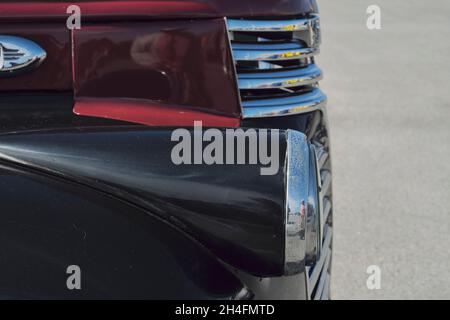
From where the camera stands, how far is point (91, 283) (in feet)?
4.02

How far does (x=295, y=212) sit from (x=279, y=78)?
877 millimetres

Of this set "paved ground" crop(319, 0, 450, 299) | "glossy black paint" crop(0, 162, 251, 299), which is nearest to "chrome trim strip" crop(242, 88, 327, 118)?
"glossy black paint" crop(0, 162, 251, 299)

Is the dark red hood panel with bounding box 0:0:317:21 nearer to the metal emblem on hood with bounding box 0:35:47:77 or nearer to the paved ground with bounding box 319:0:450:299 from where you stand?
the metal emblem on hood with bounding box 0:35:47:77

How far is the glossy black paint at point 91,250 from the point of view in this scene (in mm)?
1221

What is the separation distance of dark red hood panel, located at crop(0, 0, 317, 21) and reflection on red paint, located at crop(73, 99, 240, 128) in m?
0.24

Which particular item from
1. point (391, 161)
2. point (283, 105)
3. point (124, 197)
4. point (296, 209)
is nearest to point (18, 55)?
point (124, 197)

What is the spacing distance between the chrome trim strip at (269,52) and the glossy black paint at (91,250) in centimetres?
78

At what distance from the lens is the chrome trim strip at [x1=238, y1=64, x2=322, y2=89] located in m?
2.02

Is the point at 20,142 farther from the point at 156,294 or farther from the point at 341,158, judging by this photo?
the point at 341,158

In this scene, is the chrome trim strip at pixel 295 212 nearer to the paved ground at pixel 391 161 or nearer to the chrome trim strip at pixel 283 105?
the chrome trim strip at pixel 283 105

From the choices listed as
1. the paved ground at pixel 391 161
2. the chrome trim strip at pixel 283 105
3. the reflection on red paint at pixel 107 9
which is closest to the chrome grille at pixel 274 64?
the chrome trim strip at pixel 283 105

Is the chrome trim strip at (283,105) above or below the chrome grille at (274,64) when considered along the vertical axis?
below
